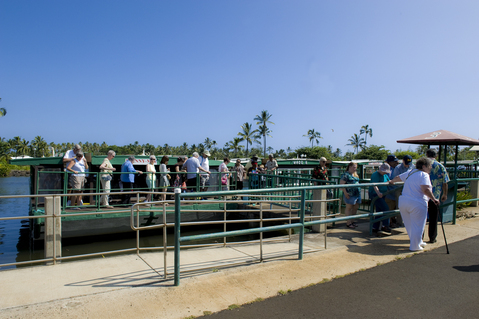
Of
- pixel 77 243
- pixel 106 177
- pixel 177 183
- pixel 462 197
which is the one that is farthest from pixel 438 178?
pixel 77 243

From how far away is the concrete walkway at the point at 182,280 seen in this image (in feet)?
10.9

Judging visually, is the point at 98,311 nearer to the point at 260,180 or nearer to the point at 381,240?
the point at 381,240

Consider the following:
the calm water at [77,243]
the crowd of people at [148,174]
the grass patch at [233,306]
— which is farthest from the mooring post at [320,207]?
the grass patch at [233,306]

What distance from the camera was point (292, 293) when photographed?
3.76 m

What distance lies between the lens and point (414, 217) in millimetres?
5367

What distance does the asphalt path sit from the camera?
3.30 meters

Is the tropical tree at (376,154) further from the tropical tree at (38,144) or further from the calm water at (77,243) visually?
the tropical tree at (38,144)

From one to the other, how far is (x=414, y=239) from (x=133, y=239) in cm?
837

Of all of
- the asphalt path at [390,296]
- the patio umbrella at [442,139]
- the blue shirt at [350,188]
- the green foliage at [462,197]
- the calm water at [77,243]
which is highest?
the patio umbrella at [442,139]

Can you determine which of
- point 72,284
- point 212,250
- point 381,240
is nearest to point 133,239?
point 212,250

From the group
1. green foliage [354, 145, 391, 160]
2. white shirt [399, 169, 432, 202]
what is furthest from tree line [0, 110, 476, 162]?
white shirt [399, 169, 432, 202]

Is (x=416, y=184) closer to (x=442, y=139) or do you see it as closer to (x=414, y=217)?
(x=414, y=217)

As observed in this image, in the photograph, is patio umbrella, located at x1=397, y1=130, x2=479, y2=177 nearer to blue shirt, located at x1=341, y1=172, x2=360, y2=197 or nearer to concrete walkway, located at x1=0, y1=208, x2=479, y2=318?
blue shirt, located at x1=341, y1=172, x2=360, y2=197

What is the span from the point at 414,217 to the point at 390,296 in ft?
6.96
